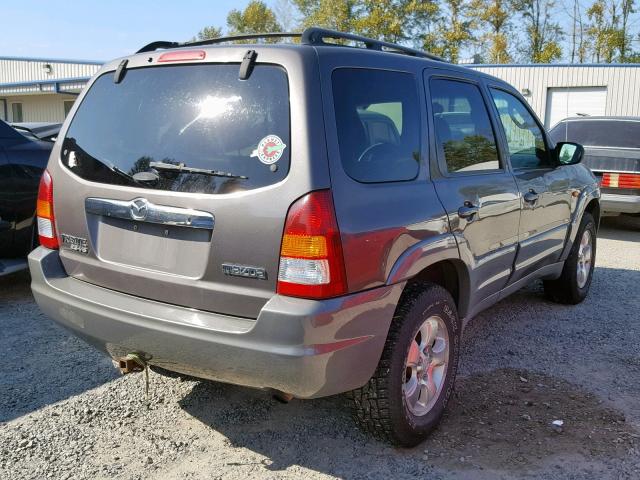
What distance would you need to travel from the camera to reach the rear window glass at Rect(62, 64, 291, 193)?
8.13ft

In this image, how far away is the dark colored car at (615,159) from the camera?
864 cm

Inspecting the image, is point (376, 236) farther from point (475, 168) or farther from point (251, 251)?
point (475, 168)

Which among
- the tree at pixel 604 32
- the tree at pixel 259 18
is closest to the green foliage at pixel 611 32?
the tree at pixel 604 32

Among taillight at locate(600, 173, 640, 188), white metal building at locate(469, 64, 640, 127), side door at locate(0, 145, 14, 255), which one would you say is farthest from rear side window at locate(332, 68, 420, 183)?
white metal building at locate(469, 64, 640, 127)

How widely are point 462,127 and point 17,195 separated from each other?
3668 mm

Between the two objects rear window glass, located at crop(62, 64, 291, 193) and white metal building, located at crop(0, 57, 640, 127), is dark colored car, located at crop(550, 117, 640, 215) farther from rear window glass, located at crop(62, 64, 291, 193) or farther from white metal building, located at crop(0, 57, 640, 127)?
white metal building, located at crop(0, 57, 640, 127)

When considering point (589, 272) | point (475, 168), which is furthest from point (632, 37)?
point (475, 168)

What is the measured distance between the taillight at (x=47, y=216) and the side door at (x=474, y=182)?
1.90 metres

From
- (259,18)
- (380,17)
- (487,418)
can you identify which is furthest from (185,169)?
(259,18)

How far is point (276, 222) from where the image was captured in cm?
239

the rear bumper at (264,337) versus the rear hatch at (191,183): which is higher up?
the rear hatch at (191,183)

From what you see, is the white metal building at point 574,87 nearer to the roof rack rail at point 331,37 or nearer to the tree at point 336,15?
the roof rack rail at point 331,37

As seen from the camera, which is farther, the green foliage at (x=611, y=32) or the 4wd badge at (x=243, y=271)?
the green foliage at (x=611, y=32)

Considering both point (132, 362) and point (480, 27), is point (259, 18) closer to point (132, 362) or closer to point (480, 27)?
point (480, 27)
